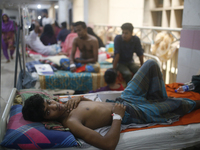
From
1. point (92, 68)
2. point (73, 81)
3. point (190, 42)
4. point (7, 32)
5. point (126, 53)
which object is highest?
point (7, 32)

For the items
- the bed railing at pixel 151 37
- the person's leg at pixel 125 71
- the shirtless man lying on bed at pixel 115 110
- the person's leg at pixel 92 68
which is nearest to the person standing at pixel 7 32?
the bed railing at pixel 151 37

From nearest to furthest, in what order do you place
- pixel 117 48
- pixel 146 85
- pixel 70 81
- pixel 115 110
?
pixel 115 110 < pixel 146 85 < pixel 70 81 < pixel 117 48

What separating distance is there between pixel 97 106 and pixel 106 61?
9.84 feet

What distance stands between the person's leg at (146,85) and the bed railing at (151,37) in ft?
5.10

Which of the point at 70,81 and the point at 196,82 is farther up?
the point at 196,82

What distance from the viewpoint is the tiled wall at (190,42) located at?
8.88 ft

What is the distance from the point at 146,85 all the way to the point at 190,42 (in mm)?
1129

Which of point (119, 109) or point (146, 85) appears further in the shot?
point (146, 85)

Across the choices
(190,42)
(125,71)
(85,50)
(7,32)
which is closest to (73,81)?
(85,50)

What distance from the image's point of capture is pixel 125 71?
374cm

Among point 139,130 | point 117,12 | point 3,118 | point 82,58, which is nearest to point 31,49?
point 82,58

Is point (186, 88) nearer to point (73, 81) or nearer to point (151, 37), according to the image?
point (73, 81)

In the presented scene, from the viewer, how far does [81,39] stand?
4133 mm

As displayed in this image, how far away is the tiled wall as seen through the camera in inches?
107
